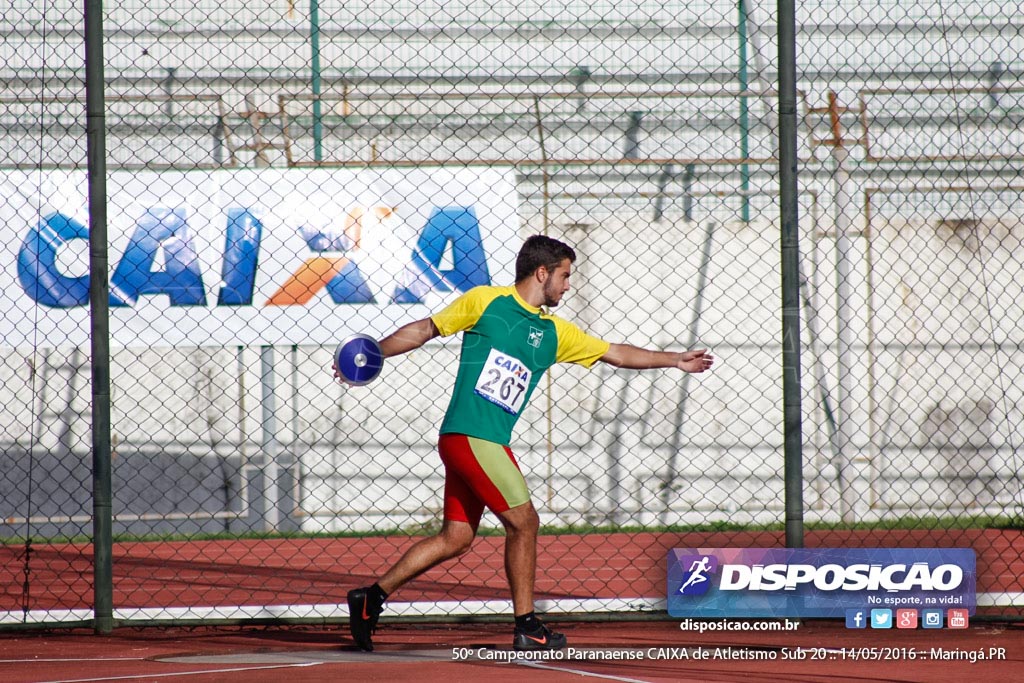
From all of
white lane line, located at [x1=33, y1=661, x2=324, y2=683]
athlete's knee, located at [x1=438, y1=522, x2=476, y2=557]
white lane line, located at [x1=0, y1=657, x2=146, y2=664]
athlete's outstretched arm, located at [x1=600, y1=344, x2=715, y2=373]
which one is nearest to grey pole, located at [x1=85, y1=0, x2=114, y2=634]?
white lane line, located at [x1=0, y1=657, x2=146, y2=664]

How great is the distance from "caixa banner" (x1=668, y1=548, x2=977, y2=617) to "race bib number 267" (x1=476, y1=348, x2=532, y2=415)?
127 centimetres

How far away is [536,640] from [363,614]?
777mm

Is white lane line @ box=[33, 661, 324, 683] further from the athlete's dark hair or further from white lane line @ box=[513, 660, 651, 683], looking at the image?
the athlete's dark hair

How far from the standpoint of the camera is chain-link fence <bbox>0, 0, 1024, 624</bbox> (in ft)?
34.6

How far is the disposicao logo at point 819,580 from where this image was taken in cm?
518

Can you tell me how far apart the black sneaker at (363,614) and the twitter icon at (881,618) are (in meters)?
2.36

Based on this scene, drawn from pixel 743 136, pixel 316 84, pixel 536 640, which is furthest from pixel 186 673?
pixel 743 136

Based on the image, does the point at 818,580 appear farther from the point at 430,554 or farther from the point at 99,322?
the point at 99,322

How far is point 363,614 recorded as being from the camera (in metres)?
→ 4.73

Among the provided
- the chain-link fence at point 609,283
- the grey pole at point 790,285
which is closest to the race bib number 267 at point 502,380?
the grey pole at point 790,285

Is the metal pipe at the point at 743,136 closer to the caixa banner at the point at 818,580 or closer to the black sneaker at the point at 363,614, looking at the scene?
the caixa banner at the point at 818,580

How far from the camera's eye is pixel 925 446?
10.9 metres

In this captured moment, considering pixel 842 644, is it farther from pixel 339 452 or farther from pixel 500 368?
pixel 339 452

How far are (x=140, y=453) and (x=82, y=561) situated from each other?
1.92 metres
